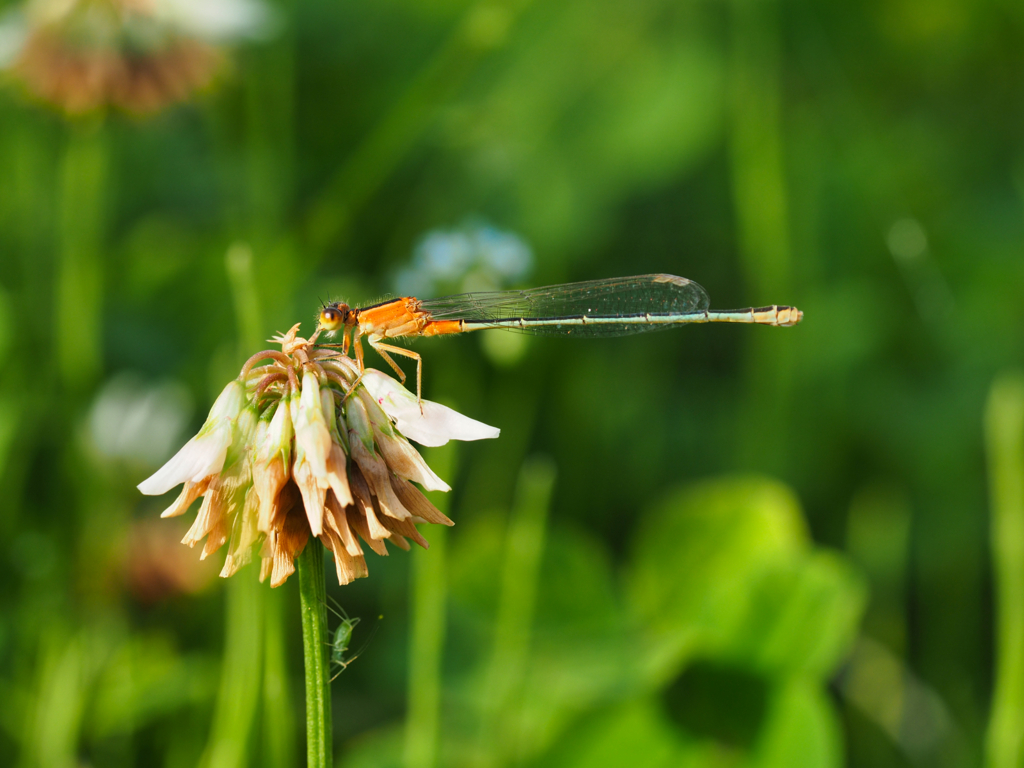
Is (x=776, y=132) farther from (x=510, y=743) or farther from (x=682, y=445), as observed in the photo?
(x=510, y=743)

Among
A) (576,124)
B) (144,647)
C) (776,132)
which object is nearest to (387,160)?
(576,124)

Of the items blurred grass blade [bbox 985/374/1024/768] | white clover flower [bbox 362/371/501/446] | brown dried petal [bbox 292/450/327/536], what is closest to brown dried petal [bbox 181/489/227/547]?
brown dried petal [bbox 292/450/327/536]

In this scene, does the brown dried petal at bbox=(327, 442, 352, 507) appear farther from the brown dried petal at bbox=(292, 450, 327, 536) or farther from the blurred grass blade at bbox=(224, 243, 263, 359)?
the blurred grass blade at bbox=(224, 243, 263, 359)

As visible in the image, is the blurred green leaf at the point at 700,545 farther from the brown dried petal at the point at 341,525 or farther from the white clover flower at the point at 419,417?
the brown dried petal at the point at 341,525

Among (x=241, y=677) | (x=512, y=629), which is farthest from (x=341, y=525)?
(x=512, y=629)

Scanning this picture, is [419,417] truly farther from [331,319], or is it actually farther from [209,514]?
[331,319]

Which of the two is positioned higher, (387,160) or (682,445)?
(387,160)

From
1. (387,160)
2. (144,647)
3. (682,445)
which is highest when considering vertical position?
(387,160)
